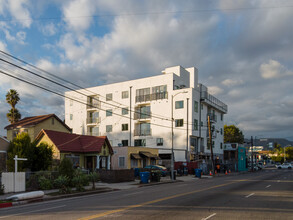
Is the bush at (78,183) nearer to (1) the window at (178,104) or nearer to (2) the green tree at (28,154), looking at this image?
(2) the green tree at (28,154)

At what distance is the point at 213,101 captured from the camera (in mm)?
62250

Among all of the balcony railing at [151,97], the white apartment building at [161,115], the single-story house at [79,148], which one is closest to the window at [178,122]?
the white apartment building at [161,115]

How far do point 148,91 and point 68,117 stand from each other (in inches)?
816

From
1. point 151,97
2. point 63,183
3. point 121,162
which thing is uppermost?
point 151,97

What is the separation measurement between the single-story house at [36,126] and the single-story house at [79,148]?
32.7ft

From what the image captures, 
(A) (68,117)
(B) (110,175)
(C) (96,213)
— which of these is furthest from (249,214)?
(A) (68,117)

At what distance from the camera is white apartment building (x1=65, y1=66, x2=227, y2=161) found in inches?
2095

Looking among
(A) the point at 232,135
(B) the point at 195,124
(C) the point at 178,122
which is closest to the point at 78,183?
(C) the point at 178,122

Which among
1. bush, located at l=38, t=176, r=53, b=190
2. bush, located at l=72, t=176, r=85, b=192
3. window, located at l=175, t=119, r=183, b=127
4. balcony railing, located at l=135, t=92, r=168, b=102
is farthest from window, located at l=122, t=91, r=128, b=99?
bush, located at l=72, t=176, r=85, b=192

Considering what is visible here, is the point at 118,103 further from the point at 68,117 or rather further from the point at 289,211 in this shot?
the point at 289,211

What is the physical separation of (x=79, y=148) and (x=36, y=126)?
11.8 metres

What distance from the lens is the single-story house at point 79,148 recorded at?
3092cm

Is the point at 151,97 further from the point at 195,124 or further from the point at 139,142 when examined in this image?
the point at 195,124

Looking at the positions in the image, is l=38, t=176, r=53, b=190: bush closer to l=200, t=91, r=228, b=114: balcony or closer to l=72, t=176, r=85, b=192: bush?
l=72, t=176, r=85, b=192: bush
